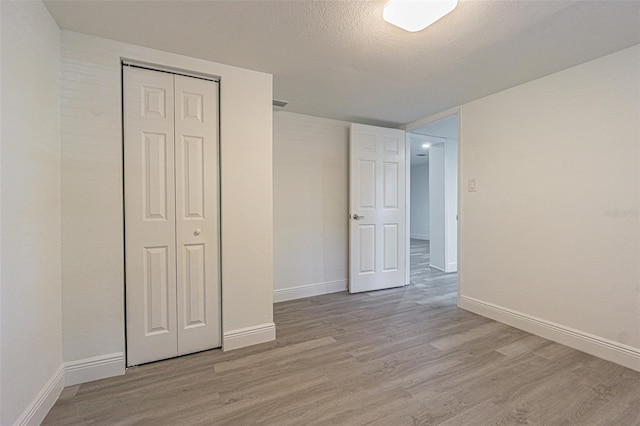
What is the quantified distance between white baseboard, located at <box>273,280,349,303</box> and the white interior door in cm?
17

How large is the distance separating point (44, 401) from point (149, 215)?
109 cm

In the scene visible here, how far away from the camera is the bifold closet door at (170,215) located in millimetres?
1917

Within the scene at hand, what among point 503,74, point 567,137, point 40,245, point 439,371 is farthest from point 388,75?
point 40,245

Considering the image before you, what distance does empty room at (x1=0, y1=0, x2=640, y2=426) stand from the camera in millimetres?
1474

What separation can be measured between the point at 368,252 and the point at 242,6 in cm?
281

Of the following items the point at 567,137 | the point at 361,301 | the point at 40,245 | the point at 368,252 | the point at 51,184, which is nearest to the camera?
the point at 40,245

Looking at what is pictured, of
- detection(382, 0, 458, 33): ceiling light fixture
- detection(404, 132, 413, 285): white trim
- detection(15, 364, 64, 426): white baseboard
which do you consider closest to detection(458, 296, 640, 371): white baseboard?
detection(404, 132, 413, 285): white trim

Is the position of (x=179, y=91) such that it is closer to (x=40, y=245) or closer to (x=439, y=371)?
(x=40, y=245)

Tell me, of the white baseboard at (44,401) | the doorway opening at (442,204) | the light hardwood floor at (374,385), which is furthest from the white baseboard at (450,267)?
the white baseboard at (44,401)

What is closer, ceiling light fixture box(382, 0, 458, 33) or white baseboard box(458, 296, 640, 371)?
ceiling light fixture box(382, 0, 458, 33)

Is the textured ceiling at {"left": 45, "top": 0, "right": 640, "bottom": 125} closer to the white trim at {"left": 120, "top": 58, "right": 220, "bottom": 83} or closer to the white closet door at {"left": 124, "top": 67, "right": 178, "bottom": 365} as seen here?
the white trim at {"left": 120, "top": 58, "right": 220, "bottom": 83}

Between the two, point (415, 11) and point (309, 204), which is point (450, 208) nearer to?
point (309, 204)

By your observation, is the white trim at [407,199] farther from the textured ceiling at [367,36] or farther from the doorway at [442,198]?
the textured ceiling at [367,36]

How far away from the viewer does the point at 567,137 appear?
2.21 meters
